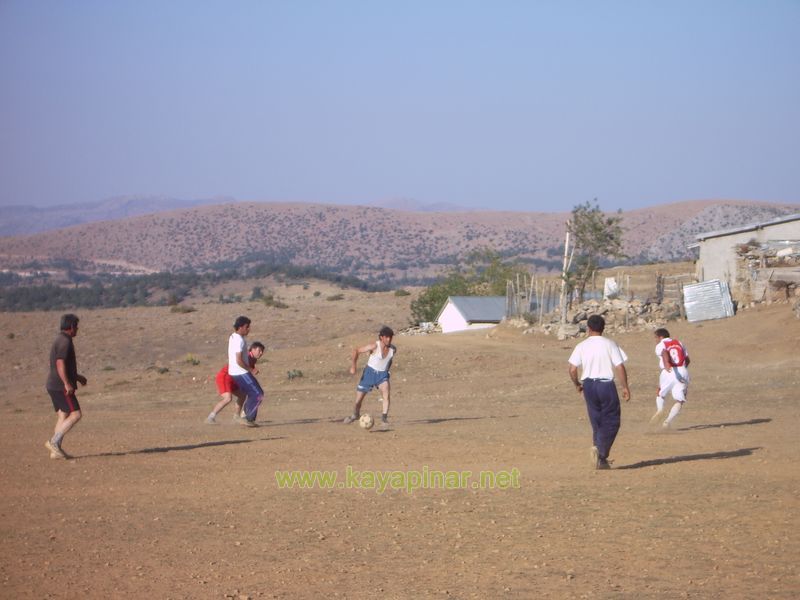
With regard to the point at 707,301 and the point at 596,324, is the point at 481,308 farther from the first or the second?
the point at 596,324

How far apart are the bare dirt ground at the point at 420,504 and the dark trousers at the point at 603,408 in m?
0.43

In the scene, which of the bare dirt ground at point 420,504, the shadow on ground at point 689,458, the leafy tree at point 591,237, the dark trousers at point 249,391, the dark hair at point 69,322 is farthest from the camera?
the leafy tree at point 591,237

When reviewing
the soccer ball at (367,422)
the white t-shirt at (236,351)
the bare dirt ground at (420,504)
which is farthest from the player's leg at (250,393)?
the soccer ball at (367,422)

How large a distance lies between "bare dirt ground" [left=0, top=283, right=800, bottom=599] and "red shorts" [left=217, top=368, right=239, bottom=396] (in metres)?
0.68

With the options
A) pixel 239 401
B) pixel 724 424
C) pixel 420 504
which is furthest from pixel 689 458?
pixel 239 401

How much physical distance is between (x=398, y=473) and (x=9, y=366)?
34247 millimetres

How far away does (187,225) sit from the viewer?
148m

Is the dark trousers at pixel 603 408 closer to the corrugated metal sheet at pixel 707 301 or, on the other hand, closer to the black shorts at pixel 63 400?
the black shorts at pixel 63 400

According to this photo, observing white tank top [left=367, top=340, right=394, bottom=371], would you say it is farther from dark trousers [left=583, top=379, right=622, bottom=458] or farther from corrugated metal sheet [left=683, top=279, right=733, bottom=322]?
corrugated metal sheet [left=683, top=279, right=733, bottom=322]

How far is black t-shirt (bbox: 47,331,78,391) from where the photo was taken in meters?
12.0

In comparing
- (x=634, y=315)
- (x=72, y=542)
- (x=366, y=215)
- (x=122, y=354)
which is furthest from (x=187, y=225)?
(x=72, y=542)

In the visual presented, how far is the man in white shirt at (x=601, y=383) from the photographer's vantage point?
1099 cm

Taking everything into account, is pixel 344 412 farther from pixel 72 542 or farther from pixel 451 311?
pixel 451 311

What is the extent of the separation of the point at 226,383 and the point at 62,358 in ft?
12.1
